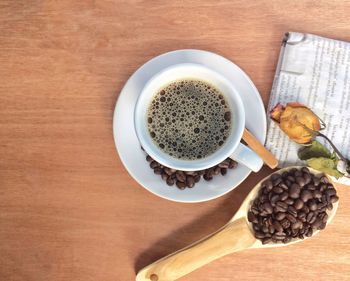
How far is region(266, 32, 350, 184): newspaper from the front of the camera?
2.85 ft

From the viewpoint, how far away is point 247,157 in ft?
2.56

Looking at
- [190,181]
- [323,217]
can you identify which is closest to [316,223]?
[323,217]

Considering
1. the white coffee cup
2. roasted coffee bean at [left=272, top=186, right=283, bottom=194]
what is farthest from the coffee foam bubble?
roasted coffee bean at [left=272, top=186, right=283, bottom=194]

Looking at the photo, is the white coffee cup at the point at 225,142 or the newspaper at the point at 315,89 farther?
the newspaper at the point at 315,89

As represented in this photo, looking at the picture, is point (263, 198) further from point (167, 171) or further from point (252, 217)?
point (167, 171)

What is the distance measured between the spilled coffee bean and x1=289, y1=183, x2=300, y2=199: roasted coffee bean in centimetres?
10

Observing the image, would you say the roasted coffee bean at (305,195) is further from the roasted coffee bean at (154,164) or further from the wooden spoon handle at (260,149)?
the roasted coffee bean at (154,164)

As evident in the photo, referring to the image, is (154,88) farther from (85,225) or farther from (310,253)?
(310,253)

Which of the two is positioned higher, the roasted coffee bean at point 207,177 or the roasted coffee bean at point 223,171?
the roasted coffee bean at point 223,171

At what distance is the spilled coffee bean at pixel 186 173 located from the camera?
2.71ft

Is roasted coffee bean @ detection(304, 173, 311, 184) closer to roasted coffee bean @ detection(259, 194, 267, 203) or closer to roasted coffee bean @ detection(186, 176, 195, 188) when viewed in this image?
roasted coffee bean @ detection(259, 194, 267, 203)

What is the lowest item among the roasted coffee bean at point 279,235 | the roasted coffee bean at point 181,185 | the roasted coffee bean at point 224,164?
the roasted coffee bean at point 279,235

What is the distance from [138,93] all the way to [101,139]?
0.11 m

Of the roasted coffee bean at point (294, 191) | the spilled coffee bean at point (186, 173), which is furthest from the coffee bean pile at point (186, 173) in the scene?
the roasted coffee bean at point (294, 191)
